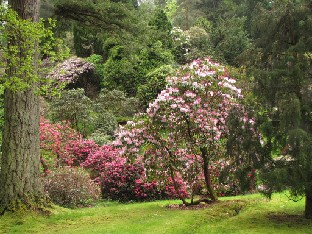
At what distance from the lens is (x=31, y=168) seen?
835 centimetres

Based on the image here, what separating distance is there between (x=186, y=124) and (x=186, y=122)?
0.08 metres

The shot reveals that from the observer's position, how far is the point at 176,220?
7.93 m

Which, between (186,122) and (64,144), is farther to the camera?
(64,144)

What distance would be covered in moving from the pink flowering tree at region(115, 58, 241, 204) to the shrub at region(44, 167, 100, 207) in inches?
100

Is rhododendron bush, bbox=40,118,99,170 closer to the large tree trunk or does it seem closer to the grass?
the grass

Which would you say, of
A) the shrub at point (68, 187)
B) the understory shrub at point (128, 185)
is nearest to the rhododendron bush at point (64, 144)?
the understory shrub at point (128, 185)

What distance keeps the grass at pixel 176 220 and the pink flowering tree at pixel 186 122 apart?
129 centimetres

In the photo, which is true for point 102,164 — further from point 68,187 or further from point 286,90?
point 286,90

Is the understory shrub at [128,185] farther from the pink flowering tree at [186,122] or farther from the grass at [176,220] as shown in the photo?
the grass at [176,220]

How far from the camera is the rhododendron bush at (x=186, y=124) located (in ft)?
29.7

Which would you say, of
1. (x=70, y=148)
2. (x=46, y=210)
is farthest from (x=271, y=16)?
(x=70, y=148)

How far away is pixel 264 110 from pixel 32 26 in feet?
14.3

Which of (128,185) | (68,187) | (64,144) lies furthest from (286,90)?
(64,144)

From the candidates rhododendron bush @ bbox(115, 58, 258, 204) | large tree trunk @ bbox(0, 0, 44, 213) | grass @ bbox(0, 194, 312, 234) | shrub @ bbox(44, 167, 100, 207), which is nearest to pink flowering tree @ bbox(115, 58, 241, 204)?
rhododendron bush @ bbox(115, 58, 258, 204)
